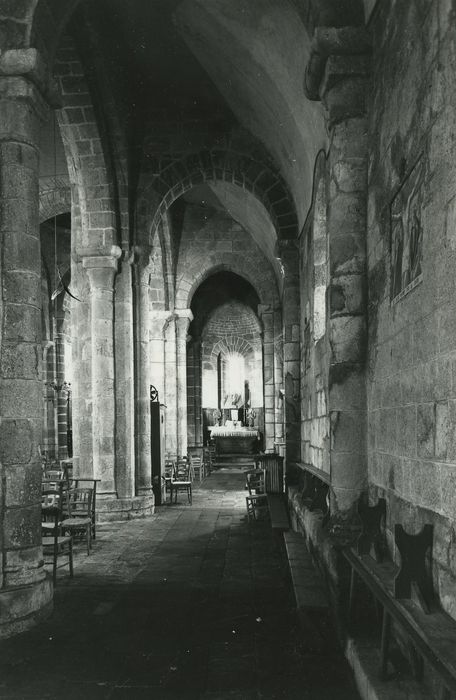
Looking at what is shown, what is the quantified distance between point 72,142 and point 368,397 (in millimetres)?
7588

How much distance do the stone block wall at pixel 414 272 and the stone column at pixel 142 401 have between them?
23.2ft

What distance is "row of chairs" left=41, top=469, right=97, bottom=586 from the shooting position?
6.38 meters

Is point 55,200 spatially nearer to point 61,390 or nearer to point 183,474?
point 183,474

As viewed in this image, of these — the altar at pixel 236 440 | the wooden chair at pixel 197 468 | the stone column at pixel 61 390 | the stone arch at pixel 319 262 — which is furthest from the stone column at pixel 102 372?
the altar at pixel 236 440

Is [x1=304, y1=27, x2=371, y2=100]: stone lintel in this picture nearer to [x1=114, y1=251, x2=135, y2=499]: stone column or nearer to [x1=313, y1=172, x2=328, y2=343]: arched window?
[x1=313, y1=172, x2=328, y2=343]: arched window

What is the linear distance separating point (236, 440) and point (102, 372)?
12855 millimetres

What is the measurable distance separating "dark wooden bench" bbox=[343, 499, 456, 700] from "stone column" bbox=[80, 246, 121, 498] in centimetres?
708

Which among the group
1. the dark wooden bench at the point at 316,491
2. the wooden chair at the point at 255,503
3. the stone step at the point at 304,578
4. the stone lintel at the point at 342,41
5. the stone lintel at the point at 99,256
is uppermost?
the stone lintel at the point at 342,41

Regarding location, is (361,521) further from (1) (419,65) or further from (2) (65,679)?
(1) (419,65)

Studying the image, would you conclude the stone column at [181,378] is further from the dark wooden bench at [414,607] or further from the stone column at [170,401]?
the dark wooden bench at [414,607]

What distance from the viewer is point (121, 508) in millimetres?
10875

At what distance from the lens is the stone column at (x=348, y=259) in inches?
199

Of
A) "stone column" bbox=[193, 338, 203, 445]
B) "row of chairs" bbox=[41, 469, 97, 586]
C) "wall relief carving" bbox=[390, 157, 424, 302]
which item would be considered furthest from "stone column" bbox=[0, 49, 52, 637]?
"stone column" bbox=[193, 338, 203, 445]

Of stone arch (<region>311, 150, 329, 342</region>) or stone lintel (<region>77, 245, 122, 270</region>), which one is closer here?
stone arch (<region>311, 150, 329, 342</region>)
